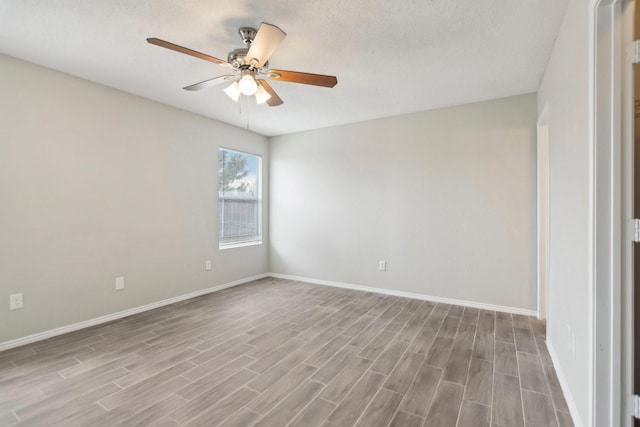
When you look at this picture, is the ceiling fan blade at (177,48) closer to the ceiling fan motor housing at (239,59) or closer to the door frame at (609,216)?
the ceiling fan motor housing at (239,59)

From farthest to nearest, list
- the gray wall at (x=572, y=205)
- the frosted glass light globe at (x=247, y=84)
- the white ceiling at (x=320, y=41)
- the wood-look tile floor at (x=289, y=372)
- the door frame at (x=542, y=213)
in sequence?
the door frame at (x=542, y=213) < the frosted glass light globe at (x=247, y=84) < the white ceiling at (x=320, y=41) < the wood-look tile floor at (x=289, y=372) < the gray wall at (x=572, y=205)

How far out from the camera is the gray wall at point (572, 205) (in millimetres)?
1474

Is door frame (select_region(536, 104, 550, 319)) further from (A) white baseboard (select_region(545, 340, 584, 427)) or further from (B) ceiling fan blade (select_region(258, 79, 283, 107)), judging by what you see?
(B) ceiling fan blade (select_region(258, 79, 283, 107))

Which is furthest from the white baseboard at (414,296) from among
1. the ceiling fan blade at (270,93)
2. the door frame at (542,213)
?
the ceiling fan blade at (270,93)

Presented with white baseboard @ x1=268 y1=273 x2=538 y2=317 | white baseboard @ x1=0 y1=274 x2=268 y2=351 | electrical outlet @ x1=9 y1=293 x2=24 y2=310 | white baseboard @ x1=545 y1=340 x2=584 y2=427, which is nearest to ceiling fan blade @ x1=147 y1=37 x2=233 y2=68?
electrical outlet @ x1=9 y1=293 x2=24 y2=310

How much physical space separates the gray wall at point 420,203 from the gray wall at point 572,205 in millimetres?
1024

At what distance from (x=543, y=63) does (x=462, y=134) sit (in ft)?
3.74

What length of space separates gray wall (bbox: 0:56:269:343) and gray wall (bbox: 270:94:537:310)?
1546 millimetres

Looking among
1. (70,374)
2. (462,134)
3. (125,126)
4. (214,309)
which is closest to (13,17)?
(125,126)

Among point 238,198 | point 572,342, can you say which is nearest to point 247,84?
point 572,342

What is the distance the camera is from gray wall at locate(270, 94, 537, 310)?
11.2 ft

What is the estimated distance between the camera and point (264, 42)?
1.84 meters

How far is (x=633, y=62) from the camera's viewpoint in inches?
49.6

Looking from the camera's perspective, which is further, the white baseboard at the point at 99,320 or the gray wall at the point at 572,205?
the white baseboard at the point at 99,320
